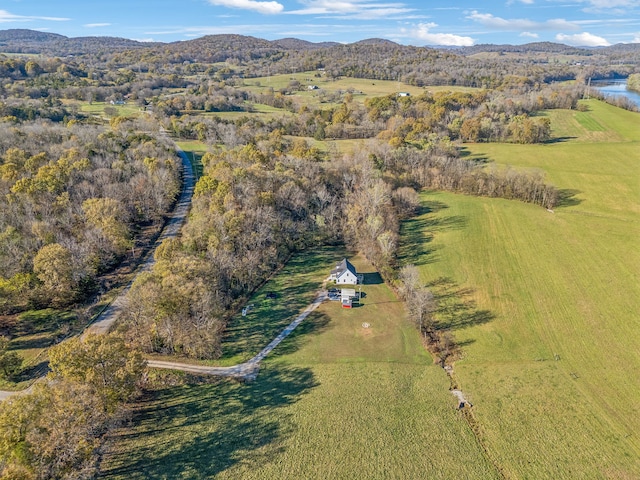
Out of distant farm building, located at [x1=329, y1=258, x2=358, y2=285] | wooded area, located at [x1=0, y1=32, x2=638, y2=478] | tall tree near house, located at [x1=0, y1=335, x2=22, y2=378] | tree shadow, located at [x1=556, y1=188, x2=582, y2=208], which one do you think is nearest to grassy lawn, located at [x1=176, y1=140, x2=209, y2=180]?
wooded area, located at [x1=0, y1=32, x2=638, y2=478]

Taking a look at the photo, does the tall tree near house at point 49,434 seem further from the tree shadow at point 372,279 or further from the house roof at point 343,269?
the tree shadow at point 372,279

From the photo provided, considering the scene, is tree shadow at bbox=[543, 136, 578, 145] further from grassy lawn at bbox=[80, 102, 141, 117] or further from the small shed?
grassy lawn at bbox=[80, 102, 141, 117]

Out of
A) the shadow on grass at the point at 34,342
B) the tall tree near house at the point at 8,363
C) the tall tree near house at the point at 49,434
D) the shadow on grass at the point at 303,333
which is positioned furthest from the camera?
the shadow on grass at the point at 303,333

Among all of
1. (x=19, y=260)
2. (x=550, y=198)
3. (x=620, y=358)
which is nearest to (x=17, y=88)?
(x=19, y=260)

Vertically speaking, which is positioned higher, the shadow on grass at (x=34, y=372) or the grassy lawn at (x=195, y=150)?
the grassy lawn at (x=195, y=150)

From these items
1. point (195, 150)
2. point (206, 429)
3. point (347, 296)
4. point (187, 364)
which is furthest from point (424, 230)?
point (195, 150)

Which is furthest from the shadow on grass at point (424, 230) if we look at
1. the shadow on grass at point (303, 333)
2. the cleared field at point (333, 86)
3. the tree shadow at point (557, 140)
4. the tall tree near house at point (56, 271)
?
the cleared field at point (333, 86)

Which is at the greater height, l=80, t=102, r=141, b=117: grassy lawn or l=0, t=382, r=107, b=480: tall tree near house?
l=80, t=102, r=141, b=117: grassy lawn
